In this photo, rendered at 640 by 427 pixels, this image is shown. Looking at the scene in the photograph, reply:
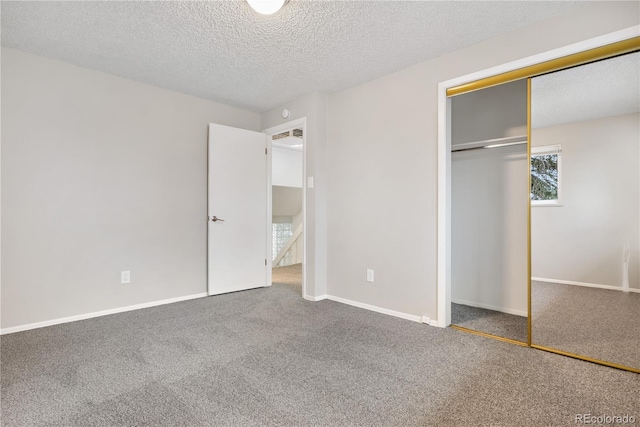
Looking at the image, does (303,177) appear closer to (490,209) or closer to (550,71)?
(490,209)

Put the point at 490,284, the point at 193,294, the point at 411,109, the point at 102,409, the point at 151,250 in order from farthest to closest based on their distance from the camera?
the point at 193,294 → the point at 151,250 → the point at 490,284 → the point at 411,109 → the point at 102,409

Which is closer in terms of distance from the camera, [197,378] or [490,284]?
[197,378]

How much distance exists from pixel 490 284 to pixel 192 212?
3.24 m

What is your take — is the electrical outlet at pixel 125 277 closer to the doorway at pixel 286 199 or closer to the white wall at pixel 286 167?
the doorway at pixel 286 199

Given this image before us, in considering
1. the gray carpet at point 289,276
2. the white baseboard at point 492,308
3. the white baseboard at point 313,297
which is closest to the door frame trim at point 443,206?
the white baseboard at point 492,308

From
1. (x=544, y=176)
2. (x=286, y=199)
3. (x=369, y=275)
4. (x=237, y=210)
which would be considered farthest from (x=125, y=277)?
(x=286, y=199)

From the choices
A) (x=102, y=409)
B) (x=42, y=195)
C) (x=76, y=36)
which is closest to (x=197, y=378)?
(x=102, y=409)

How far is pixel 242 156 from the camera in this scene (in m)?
3.93

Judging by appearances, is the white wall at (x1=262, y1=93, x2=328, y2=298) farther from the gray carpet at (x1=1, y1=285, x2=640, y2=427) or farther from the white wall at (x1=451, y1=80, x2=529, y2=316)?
the white wall at (x1=451, y1=80, x2=529, y2=316)

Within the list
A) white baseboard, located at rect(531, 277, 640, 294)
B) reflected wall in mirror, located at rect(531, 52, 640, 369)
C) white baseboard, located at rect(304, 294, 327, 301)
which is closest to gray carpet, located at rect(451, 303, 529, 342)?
reflected wall in mirror, located at rect(531, 52, 640, 369)

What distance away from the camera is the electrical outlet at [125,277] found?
10.3 ft

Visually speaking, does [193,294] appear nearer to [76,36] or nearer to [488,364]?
[76,36]

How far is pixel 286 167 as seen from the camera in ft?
21.0

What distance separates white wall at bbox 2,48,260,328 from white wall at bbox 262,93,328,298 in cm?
123
